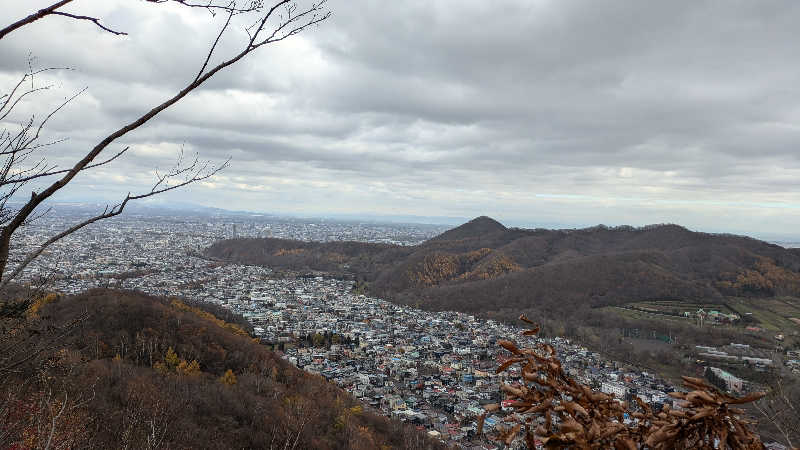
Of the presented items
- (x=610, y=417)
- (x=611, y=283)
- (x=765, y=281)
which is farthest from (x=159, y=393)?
(x=765, y=281)

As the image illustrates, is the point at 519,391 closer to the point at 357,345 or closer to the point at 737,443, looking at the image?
the point at 737,443

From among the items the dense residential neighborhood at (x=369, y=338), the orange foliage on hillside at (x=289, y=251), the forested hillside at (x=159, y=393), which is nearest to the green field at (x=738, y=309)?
the dense residential neighborhood at (x=369, y=338)

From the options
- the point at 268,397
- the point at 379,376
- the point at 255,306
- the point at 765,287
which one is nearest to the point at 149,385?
the point at 268,397

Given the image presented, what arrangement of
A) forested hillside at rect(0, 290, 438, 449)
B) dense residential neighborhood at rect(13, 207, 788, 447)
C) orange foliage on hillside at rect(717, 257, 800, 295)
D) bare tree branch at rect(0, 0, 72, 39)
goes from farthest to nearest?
orange foliage on hillside at rect(717, 257, 800, 295)
dense residential neighborhood at rect(13, 207, 788, 447)
forested hillside at rect(0, 290, 438, 449)
bare tree branch at rect(0, 0, 72, 39)

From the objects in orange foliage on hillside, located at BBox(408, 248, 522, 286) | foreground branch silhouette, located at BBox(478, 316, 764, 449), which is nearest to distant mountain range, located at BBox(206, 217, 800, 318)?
orange foliage on hillside, located at BBox(408, 248, 522, 286)

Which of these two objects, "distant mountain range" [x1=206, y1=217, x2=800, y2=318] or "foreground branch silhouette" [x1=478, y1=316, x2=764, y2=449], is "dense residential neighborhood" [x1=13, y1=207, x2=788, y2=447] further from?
"distant mountain range" [x1=206, y1=217, x2=800, y2=318]

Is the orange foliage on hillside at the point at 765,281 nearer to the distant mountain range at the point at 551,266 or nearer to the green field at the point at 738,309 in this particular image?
the distant mountain range at the point at 551,266

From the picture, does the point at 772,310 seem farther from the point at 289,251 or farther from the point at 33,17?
the point at 289,251
